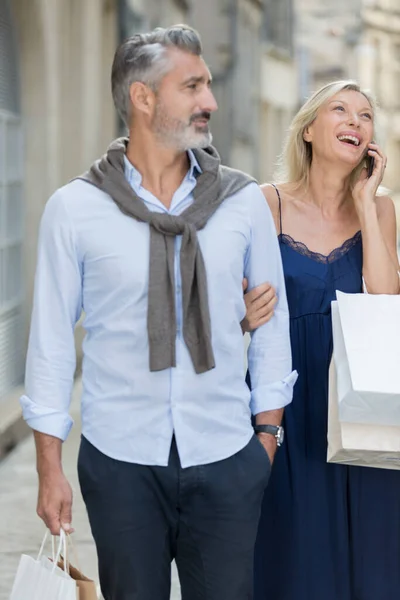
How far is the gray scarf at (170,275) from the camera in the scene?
271cm

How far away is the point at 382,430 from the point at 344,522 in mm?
666

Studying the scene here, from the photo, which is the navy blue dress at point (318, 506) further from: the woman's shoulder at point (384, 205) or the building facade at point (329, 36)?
the building facade at point (329, 36)

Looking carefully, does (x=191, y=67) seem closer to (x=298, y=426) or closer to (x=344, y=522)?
(x=298, y=426)

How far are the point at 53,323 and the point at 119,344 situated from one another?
166 millimetres

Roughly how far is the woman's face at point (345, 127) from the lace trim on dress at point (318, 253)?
0.81 ft

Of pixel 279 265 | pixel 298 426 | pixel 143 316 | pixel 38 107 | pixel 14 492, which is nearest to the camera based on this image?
pixel 143 316

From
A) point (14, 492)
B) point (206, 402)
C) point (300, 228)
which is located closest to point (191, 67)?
point (206, 402)

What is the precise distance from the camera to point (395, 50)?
1689 inches

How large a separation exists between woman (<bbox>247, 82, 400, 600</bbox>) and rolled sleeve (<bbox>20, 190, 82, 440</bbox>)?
1.09 m

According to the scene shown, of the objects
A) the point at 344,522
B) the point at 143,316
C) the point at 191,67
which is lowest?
the point at 344,522

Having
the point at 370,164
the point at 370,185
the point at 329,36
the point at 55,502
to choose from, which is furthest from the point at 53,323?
the point at 329,36

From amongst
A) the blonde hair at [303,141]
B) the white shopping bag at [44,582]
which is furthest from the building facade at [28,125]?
the white shopping bag at [44,582]

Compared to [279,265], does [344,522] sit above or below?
below

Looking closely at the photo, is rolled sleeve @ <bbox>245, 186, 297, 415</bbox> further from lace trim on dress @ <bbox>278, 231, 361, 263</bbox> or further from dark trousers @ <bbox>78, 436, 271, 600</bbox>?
lace trim on dress @ <bbox>278, 231, 361, 263</bbox>
